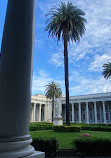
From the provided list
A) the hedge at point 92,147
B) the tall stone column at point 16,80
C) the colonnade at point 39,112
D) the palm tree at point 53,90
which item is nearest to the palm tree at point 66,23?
the hedge at point 92,147

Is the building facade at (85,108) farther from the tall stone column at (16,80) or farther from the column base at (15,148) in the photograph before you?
the column base at (15,148)

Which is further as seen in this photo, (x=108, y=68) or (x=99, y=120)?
(x=99, y=120)

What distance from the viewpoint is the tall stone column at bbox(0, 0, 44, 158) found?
7.47 ft

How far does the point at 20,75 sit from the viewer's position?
2.60 metres

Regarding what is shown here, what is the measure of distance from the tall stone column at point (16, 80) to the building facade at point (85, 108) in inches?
1991

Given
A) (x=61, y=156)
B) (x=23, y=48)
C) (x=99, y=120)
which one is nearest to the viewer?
(x=23, y=48)

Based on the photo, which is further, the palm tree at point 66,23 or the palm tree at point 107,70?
the palm tree at point 107,70

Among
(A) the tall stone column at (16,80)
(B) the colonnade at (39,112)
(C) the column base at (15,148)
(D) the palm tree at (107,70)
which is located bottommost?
(B) the colonnade at (39,112)

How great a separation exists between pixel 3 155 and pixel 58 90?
48.8 meters

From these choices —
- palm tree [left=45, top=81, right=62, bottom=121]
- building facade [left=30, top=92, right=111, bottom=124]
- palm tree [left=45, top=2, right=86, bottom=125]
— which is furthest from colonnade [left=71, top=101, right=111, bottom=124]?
palm tree [left=45, top=2, right=86, bottom=125]

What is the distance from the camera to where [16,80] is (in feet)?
8.29

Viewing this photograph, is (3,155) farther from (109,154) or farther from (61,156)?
(109,154)

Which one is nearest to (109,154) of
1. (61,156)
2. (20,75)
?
(61,156)

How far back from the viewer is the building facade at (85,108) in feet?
170
